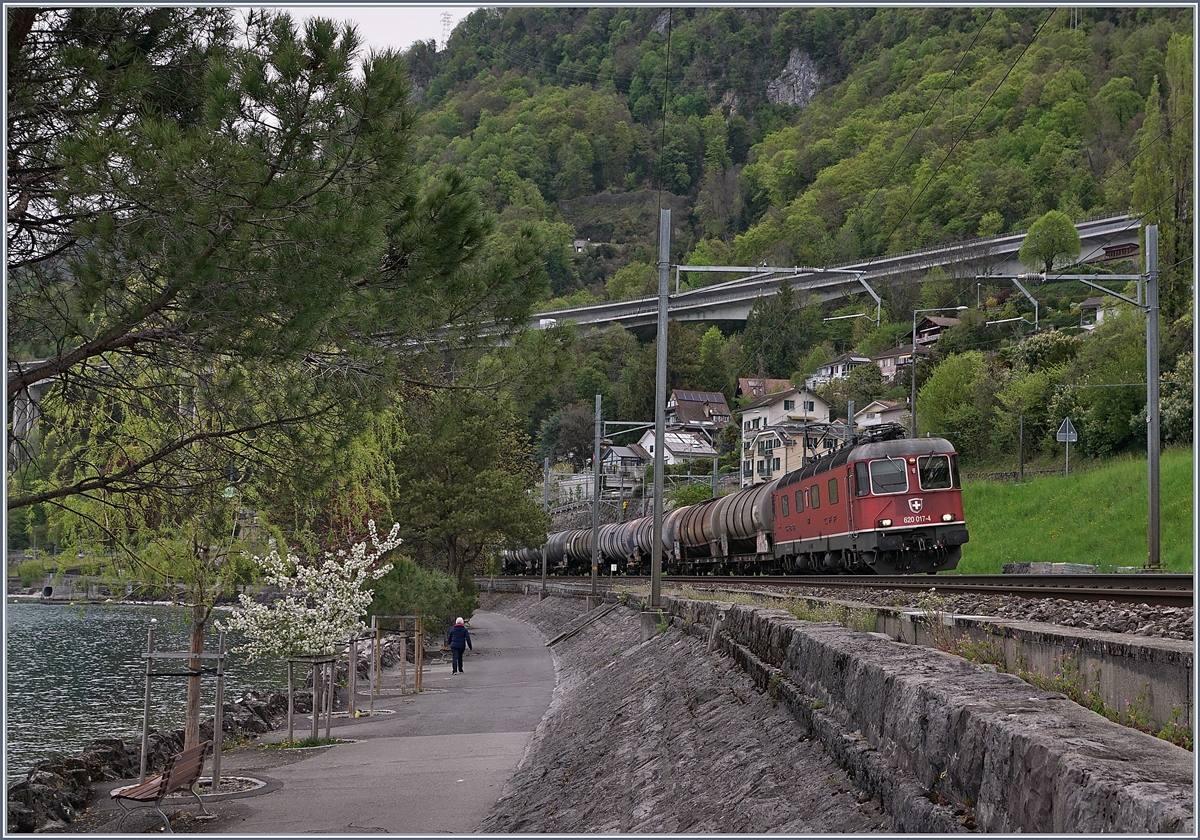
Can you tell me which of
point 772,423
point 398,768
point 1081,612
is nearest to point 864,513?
point 398,768

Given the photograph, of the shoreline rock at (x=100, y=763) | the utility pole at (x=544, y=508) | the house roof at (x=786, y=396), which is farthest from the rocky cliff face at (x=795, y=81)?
the shoreline rock at (x=100, y=763)

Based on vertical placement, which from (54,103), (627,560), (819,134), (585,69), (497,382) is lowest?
(627,560)

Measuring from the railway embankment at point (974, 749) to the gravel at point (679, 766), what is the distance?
0.64 ft

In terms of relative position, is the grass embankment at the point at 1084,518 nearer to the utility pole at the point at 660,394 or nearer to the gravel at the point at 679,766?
the utility pole at the point at 660,394

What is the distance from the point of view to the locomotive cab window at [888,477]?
2352cm

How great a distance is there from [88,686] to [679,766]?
34.0m

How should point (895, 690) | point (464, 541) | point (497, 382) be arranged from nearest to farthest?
point (895, 690), point (497, 382), point (464, 541)

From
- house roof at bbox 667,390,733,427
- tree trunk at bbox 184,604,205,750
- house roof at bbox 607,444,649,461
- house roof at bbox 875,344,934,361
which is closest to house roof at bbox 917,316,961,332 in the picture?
house roof at bbox 875,344,934,361

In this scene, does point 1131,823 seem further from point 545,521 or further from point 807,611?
point 545,521

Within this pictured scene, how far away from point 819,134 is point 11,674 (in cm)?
10556

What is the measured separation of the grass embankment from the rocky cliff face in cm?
15523

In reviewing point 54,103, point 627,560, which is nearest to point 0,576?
point 54,103

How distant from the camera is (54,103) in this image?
8.59 metres

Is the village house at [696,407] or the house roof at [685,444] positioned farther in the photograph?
the village house at [696,407]
